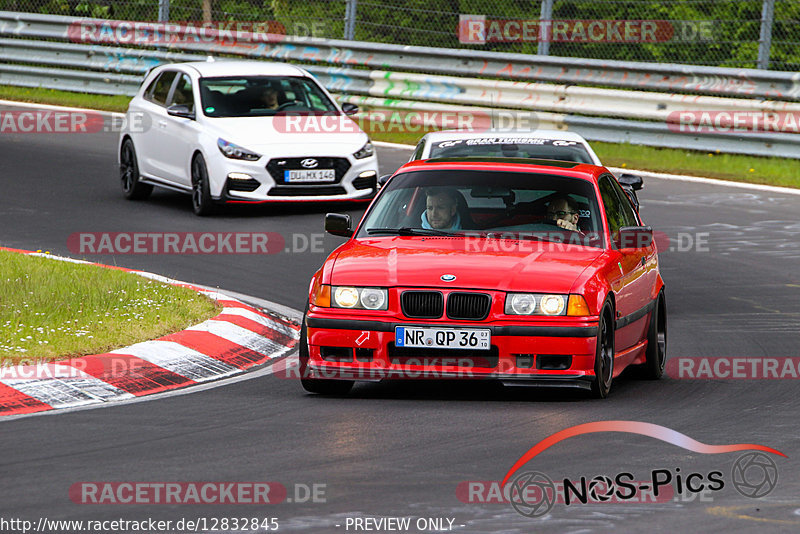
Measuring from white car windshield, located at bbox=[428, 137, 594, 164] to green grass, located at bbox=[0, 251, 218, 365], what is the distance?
251 centimetres

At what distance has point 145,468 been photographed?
6754mm

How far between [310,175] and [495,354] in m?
8.31

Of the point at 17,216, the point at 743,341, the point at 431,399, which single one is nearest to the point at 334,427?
the point at 431,399

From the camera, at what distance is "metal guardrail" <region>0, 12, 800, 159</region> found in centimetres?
1992

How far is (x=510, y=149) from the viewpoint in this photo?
12.7 m

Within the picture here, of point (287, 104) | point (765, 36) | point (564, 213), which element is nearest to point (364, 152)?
point (287, 104)

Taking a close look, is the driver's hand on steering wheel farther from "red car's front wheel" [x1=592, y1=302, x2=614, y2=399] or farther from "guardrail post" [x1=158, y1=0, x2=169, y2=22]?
"guardrail post" [x1=158, y1=0, x2=169, y2=22]

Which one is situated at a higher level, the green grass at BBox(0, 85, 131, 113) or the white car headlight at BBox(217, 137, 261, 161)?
the white car headlight at BBox(217, 137, 261, 161)

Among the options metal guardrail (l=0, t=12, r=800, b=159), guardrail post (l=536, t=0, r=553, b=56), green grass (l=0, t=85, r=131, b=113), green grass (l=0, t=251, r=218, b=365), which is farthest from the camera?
green grass (l=0, t=85, r=131, b=113)

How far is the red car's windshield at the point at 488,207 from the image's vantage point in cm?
947

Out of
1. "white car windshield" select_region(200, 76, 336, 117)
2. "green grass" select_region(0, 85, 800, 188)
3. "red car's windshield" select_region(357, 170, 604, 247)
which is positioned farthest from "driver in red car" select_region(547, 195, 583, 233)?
"green grass" select_region(0, 85, 800, 188)

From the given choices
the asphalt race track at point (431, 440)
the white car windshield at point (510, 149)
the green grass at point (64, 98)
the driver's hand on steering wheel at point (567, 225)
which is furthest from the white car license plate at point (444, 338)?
the green grass at point (64, 98)

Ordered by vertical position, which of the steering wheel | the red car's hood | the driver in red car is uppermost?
the driver in red car

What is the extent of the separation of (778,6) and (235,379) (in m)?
15.6
